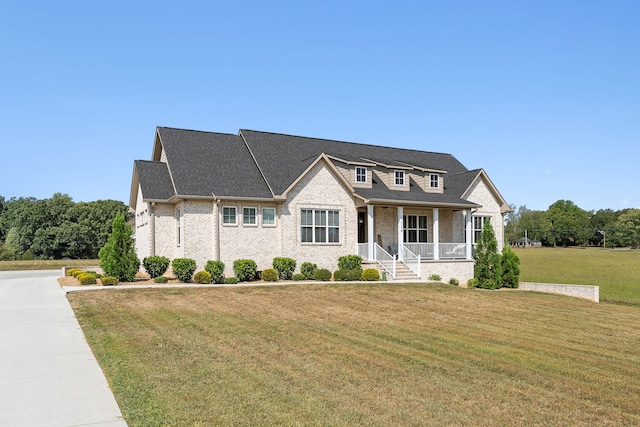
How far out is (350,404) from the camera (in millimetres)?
6598

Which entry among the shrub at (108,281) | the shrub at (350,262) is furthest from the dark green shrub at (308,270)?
the shrub at (108,281)

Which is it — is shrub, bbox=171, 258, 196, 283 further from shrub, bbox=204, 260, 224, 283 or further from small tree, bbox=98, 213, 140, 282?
small tree, bbox=98, 213, 140, 282

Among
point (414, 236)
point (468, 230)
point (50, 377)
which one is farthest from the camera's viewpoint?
point (414, 236)

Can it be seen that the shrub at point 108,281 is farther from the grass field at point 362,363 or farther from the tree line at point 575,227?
the tree line at point 575,227

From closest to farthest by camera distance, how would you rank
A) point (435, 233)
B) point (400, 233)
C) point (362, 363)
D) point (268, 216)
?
1. point (362, 363)
2. point (268, 216)
3. point (400, 233)
4. point (435, 233)

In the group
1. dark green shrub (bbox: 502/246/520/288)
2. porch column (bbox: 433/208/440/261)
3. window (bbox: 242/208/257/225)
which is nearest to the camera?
window (bbox: 242/208/257/225)

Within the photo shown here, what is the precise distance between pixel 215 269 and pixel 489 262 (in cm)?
1478

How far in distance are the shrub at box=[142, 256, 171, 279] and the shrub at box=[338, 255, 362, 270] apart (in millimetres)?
8620

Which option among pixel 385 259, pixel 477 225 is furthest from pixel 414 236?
pixel 477 225

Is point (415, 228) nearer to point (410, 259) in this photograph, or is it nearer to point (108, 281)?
point (410, 259)

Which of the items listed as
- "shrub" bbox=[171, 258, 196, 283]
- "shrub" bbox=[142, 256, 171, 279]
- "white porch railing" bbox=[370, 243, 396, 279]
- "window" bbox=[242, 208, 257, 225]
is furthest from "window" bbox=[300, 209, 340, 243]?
"shrub" bbox=[142, 256, 171, 279]

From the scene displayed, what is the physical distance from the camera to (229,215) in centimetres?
2481

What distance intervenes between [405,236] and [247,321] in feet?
59.4

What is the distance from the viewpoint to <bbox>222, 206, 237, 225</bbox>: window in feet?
81.0
